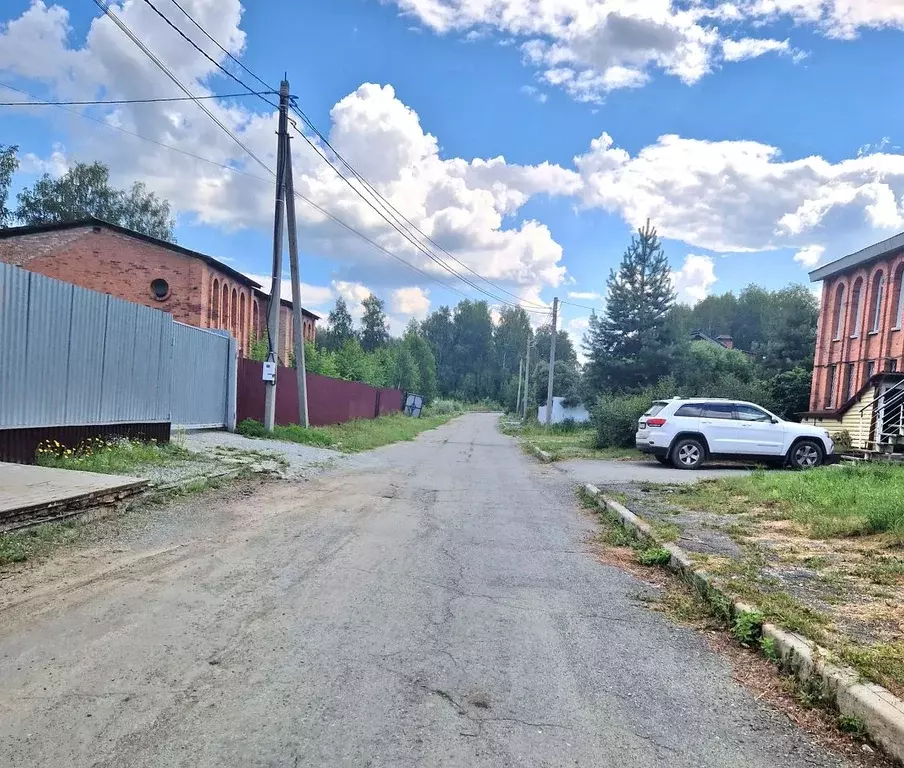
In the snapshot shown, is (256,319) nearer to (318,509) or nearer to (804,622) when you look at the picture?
(318,509)

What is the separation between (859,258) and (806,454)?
12.0 m

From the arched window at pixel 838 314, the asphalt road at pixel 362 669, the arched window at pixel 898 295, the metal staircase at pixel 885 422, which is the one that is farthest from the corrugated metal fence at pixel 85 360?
the arched window at pixel 838 314

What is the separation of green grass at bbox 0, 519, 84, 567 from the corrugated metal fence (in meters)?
3.08

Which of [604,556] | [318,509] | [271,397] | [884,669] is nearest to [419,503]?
[318,509]

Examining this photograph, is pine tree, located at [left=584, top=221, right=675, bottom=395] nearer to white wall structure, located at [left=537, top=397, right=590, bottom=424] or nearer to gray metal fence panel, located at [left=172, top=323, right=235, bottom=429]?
white wall structure, located at [left=537, top=397, right=590, bottom=424]

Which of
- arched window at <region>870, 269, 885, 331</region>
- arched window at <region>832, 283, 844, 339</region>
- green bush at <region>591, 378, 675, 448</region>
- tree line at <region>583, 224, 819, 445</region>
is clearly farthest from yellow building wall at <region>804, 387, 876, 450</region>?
tree line at <region>583, 224, 819, 445</region>

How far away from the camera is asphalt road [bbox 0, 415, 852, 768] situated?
2941 mm

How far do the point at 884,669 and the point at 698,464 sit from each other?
12.7m

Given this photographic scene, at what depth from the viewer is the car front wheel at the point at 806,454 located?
1553cm

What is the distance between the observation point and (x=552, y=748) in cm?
299

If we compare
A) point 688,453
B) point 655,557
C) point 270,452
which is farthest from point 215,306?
point 655,557

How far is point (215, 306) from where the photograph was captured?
101 feet

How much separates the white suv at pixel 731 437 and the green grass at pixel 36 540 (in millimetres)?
12617

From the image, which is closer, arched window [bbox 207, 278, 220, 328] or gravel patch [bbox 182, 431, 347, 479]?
gravel patch [bbox 182, 431, 347, 479]
